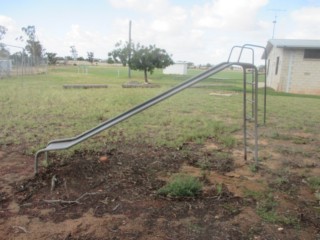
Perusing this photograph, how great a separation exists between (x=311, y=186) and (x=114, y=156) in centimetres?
231

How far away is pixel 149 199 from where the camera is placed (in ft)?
9.24

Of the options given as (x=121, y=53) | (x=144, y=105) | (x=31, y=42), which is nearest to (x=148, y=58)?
(x=121, y=53)

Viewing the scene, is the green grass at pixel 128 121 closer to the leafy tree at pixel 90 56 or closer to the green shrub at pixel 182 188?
the green shrub at pixel 182 188

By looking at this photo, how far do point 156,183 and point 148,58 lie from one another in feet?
50.1

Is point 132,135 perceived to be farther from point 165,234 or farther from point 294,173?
point 165,234

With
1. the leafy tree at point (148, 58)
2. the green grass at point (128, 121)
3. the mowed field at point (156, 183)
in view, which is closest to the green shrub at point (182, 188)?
the mowed field at point (156, 183)

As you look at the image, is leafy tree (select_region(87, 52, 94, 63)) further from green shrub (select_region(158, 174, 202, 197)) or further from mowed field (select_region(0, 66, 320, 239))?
green shrub (select_region(158, 174, 202, 197))

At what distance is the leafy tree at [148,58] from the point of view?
17828 millimetres

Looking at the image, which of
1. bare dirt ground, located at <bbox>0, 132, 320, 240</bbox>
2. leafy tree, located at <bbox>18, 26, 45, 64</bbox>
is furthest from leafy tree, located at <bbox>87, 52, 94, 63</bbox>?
bare dirt ground, located at <bbox>0, 132, 320, 240</bbox>

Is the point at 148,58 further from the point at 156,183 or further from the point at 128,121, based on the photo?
the point at 156,183

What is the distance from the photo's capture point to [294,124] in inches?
257

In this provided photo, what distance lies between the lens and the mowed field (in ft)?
7.75

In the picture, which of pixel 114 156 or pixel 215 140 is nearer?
pixel 114 156

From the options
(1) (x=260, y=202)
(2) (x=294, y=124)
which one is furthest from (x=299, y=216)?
(2) (x=294, y=124)
